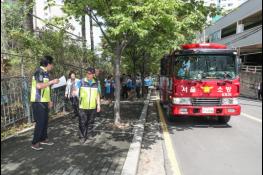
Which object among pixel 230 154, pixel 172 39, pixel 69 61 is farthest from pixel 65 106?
pixel 230 154

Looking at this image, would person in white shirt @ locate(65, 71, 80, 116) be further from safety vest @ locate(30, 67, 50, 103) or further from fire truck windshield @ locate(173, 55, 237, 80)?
safety vest @ locate(30, 67, 50, 103)

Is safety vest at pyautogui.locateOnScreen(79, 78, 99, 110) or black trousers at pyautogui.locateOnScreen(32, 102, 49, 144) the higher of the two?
safety vest at pyautogui.locateOnScreen(79, 78, 99, 110)

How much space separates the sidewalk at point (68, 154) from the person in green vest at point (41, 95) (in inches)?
16.6

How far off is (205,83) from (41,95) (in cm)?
607

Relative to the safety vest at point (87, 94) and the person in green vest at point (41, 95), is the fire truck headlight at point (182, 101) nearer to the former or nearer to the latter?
the safety vest at point (87, 94)

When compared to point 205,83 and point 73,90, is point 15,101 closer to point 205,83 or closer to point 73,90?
point 73,90

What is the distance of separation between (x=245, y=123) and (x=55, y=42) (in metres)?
7.87

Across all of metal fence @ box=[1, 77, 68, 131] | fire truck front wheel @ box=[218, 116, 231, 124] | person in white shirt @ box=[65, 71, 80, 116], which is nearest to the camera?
metal fence @ box=[1, 77, 68, 131]

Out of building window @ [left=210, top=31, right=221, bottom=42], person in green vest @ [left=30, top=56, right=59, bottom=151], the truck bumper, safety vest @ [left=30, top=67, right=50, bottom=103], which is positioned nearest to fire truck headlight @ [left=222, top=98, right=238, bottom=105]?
the truck bumper

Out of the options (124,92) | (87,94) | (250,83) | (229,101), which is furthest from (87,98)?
(250,83)

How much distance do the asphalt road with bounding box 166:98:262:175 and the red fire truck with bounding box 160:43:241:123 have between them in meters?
0.68

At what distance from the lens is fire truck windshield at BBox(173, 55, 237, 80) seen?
11398 millimetres

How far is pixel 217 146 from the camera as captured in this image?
8.49 m

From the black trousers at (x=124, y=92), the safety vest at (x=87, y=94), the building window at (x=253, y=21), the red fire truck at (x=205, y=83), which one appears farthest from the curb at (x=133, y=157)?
the building window at (x=253, y=21)
